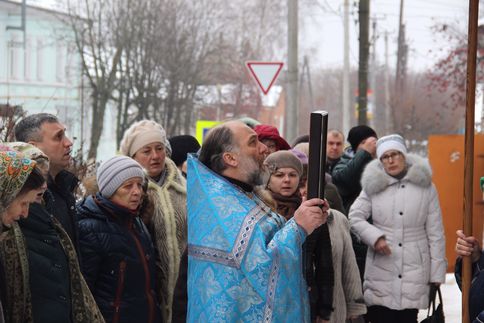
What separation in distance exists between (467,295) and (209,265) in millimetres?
1261

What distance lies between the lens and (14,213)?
162 inches

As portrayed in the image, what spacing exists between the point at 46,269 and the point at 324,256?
5.77 feet

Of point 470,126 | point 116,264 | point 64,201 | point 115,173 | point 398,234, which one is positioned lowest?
point 398,234

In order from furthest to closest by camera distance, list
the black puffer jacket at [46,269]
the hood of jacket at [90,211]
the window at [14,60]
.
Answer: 1. the window at [14,60]
2. the hood of jacket at [90,211]
3. the black puffer jacket at [46,269]

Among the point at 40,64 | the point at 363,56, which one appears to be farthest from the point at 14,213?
the point at 40,64

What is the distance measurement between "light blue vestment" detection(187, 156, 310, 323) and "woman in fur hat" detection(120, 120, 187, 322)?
1.51 m

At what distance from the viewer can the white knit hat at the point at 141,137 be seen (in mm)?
6586

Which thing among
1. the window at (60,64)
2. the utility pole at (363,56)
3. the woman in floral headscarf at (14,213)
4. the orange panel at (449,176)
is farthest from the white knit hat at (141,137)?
the window at (60,64)

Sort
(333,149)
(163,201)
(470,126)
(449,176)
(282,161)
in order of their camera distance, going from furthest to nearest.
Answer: (449,176)
(333,149)
(163,201)
(282,161)
(470,126)

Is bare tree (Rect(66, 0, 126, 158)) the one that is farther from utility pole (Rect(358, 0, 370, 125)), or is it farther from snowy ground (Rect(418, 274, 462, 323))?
snowy ground (Rect(418, 274, 462, 323))

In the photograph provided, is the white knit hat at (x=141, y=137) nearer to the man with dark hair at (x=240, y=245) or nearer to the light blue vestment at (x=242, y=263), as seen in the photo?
the man with dark hair at (x=240, y=245)

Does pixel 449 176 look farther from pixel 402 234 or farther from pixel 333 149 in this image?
pixel 402 234

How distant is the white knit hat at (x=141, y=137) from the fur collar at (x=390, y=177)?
187 cm

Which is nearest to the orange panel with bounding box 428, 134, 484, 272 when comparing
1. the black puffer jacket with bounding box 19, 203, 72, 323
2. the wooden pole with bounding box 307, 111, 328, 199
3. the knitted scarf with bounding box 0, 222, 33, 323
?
the wooden pole with bounding box 307, 111, 328, 199
